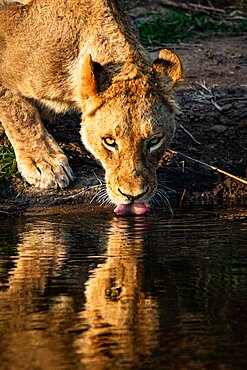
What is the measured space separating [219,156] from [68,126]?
114 cm

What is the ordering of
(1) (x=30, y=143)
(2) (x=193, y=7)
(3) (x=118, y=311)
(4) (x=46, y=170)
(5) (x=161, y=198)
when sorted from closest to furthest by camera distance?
(3) (x=118, y=311) < (5) (x=161, y=198) < (4) (x=46, y=170) < (1) (x=30, y=143) < (2) (x=193, y=7)

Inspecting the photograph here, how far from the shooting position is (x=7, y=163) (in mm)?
7191

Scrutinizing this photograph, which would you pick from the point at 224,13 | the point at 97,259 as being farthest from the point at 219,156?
the point at 224,13

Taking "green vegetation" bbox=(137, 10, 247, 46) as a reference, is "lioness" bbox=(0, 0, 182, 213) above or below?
below

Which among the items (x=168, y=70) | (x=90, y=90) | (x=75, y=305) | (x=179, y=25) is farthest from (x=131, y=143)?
(x=179, y=25)

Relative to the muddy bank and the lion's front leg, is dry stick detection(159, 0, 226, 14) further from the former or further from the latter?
the lion's front leg

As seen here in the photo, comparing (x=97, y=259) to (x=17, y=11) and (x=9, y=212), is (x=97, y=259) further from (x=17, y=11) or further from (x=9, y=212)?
(x=17, y=11)

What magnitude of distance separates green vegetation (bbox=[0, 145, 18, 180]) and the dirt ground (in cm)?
6

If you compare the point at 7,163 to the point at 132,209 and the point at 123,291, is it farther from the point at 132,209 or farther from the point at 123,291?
the point at 123,291

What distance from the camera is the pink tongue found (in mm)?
6359

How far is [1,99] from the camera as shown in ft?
23.1

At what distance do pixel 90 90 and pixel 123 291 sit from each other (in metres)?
2.04

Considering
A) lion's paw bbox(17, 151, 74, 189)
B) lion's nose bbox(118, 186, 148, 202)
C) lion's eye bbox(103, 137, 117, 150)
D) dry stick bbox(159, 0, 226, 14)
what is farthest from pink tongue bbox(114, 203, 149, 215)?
dry stick bbox(159, 0, 226, 14)

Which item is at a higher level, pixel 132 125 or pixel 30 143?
pixel 132 125
